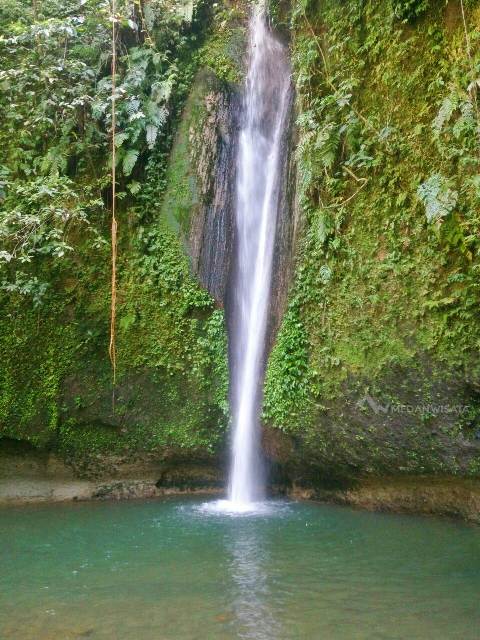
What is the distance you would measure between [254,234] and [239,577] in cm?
595

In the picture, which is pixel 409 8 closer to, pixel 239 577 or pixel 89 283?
pixel 89 283

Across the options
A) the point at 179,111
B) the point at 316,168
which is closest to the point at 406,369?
the point at 316,168

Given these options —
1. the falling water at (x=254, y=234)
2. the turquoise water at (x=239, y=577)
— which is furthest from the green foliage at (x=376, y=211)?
the turquoise water at (x=239, y=577)

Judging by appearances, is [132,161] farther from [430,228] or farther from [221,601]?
[221,601]

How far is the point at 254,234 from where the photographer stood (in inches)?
387

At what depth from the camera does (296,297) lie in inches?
335

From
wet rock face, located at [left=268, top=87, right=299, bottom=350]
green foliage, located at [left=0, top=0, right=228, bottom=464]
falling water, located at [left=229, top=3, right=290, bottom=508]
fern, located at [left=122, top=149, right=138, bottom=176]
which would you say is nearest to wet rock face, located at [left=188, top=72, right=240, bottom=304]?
falling water, located at [left=229, top=3, right=290, bottom=508]

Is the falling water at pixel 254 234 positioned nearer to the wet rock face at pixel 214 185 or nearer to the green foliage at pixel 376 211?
the wet rock face at pixel 214 185

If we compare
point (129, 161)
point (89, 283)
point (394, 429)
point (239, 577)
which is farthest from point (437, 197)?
point (89, 283)

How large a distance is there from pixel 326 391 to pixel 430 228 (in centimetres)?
253

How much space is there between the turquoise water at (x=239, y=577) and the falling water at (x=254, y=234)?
1.46 m

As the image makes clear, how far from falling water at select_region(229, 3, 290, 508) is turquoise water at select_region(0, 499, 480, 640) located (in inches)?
57.3

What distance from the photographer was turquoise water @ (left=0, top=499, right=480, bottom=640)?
411 cm

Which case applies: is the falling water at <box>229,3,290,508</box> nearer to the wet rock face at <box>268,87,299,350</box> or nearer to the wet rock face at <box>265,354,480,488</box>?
the wet rock face at <box>268,87,299,350</box>
